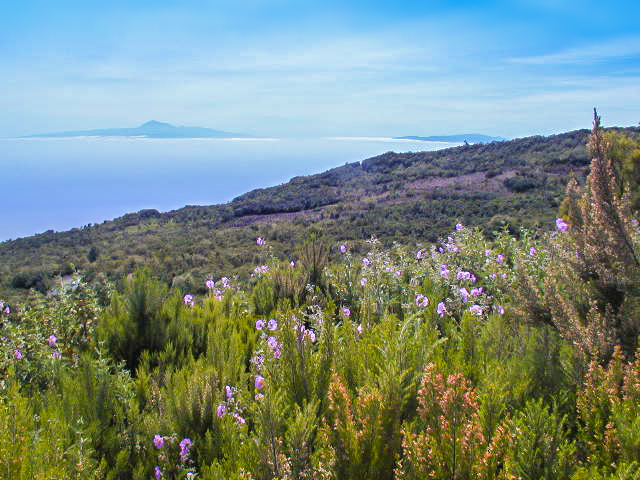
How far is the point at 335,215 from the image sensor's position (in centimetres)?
3438

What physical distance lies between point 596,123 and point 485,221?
2430cm

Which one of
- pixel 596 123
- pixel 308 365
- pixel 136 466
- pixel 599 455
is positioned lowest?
pixel 136 466

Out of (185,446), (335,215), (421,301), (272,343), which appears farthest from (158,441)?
(335,215)

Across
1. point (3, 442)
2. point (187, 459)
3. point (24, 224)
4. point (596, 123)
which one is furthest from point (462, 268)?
point (24, 224)

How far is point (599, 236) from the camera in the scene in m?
2.10

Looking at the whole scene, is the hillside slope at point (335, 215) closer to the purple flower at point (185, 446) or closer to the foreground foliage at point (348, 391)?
the foreground foliage at point (348, 391)

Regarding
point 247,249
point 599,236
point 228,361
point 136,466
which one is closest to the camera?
point 136,466

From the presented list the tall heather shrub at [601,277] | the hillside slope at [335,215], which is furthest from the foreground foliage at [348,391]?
the hillside slope at [335,215]

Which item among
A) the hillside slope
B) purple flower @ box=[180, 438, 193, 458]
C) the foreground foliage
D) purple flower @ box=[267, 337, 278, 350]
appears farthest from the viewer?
the hillside slope

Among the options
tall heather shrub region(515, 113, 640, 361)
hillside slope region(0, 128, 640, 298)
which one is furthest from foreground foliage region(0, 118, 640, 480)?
hillside slope region(0, 128, 640, 298)

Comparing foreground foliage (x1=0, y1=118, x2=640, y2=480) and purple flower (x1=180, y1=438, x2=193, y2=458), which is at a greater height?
foreground foliage (x1=0, y1=118, x2=640, y2=480)

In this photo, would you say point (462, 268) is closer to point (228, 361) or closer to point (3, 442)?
point (228, 361)

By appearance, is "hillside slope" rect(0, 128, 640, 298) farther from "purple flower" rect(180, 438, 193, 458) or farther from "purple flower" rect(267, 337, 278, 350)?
"purple flower" rect(180, 438, 193, 458)

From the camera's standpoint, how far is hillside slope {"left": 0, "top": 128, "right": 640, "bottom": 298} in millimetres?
23812
